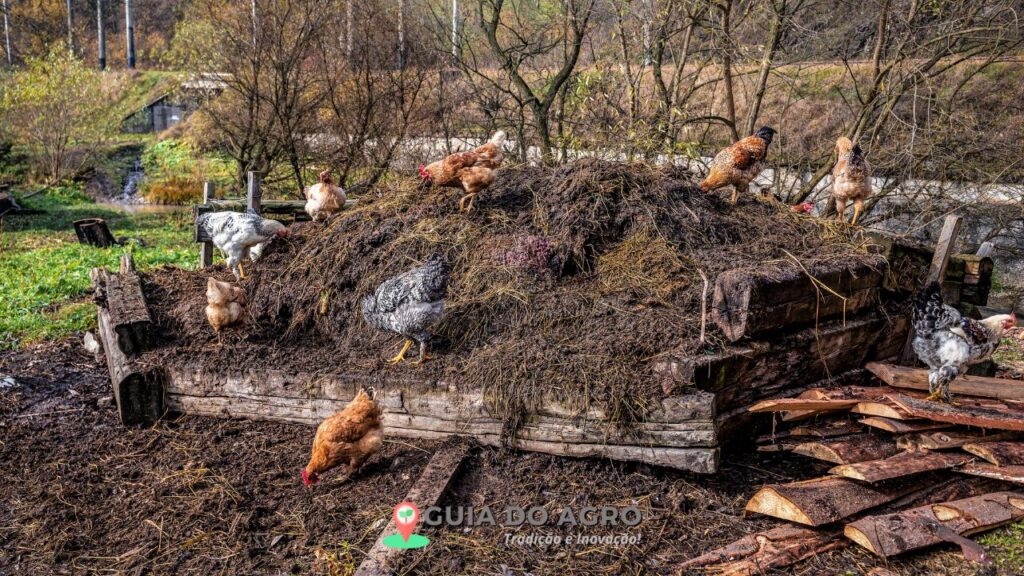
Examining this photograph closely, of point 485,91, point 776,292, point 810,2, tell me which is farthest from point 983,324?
point 485,91

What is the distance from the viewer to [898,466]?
375 cm

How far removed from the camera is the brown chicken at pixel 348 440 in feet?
12.4

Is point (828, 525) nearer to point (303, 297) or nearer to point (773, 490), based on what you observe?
point (773, 490)

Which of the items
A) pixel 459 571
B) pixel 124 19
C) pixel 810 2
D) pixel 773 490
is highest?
pixel 124 19

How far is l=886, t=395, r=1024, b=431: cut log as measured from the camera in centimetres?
399

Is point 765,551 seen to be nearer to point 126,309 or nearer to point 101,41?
point 126,309

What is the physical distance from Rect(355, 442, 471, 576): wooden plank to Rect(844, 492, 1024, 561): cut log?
2.14 meters

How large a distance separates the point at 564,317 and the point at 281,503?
2.15 m

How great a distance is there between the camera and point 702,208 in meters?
5.55

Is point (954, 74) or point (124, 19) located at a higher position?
point (124, 19)

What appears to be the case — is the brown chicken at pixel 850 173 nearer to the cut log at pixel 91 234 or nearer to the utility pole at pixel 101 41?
the cut log at pixel 91 234

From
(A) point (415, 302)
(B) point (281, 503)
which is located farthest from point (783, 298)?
(B) point (281, 503)

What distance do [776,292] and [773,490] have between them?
1330 mm

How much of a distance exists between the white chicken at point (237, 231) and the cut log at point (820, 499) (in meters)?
4.32
